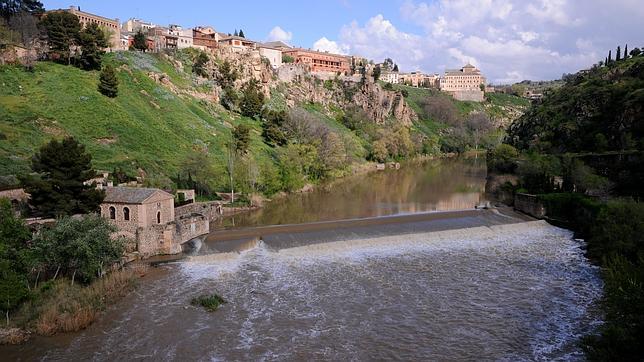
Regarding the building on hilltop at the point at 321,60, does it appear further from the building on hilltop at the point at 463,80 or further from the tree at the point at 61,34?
the tree at the point at 61,34

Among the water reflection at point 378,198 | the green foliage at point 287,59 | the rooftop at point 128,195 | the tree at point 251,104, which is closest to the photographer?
the rooftop at point 128,195

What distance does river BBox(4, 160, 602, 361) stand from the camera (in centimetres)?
1900

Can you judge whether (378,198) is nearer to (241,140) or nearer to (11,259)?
(241,140)

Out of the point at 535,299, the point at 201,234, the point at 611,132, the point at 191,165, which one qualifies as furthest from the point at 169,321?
the point at 611,132

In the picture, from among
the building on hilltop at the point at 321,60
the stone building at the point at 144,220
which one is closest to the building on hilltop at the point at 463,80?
the building on hilltop at the point at 321,60

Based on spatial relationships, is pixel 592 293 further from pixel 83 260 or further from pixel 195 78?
pixel 195 78

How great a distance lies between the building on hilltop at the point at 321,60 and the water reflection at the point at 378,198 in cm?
6249

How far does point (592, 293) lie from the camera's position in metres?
25.0

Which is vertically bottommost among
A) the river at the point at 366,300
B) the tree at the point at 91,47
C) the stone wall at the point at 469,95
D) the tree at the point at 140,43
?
the river at the point at 366,300

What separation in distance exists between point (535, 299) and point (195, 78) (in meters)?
70.4

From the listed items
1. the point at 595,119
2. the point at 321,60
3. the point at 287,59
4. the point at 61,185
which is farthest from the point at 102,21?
the point at 595,119

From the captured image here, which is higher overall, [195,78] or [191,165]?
[195,78]

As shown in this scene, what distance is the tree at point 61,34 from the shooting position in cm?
6112

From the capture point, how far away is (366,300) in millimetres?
23625
